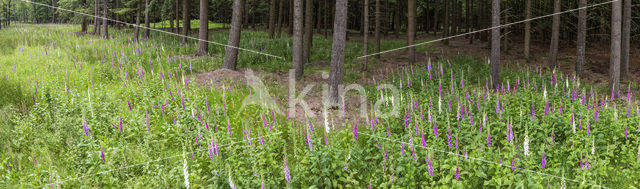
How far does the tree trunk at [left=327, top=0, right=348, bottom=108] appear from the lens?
9.45m

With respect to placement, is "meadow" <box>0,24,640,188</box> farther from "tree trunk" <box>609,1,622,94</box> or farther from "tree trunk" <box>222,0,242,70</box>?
"tree trunk" <box>222,0,242,70</box>

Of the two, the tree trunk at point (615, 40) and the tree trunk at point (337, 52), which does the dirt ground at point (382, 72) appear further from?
the tree trunk at point (615, 40)

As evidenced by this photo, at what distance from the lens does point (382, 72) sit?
610 inches

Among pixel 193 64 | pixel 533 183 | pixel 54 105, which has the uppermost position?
pixel 193 64

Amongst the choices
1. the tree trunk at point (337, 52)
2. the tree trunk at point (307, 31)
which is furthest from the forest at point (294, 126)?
the tree trunk at point (307, 31)

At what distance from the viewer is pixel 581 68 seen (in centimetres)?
1427

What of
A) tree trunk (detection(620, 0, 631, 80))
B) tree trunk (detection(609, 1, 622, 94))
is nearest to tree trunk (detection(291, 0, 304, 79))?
tree trunk (detection(609, 1, 622, 94))

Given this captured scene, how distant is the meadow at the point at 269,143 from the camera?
16.5ft

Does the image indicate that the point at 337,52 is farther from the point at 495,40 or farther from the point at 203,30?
the point at 203,30

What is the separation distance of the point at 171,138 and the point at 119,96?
310cm

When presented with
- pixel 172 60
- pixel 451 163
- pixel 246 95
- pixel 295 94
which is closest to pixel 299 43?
pixel 295 94

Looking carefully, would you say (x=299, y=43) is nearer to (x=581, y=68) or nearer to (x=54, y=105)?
(x=54, y=105)

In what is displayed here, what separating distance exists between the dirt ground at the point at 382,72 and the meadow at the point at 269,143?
34.0 inches

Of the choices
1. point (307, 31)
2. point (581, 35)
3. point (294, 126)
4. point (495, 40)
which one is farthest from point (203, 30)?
point (581, 35)
